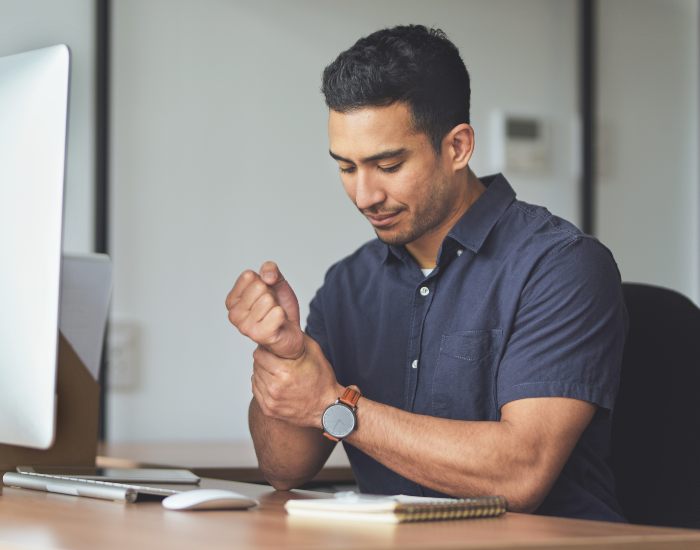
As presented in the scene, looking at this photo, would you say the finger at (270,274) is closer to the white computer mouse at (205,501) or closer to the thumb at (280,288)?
the thumb at (280,288)

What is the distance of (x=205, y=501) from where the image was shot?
1.03 m

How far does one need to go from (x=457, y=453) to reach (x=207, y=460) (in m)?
0.70

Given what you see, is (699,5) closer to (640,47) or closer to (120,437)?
(640,47)

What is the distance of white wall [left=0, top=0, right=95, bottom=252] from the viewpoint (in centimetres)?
251

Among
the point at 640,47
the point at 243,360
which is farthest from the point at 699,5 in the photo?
the point at 243,360

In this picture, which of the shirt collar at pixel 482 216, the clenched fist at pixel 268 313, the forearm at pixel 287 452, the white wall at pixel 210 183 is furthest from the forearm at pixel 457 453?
the white wall at pixel 210 183

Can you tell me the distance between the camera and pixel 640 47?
10.8 feet

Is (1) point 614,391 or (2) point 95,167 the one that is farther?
(2) point 95,167

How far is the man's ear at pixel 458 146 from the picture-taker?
1696 millimetres

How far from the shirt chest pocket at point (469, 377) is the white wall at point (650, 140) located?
68.6 inches

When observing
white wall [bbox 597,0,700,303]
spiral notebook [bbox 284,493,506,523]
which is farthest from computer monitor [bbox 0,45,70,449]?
white wall [bbox 597,0,700,303]

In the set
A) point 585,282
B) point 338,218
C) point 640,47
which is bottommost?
point 585,282

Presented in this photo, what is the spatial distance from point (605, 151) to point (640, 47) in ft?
1.14

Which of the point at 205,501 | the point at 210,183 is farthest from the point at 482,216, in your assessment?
the point at 210,183
